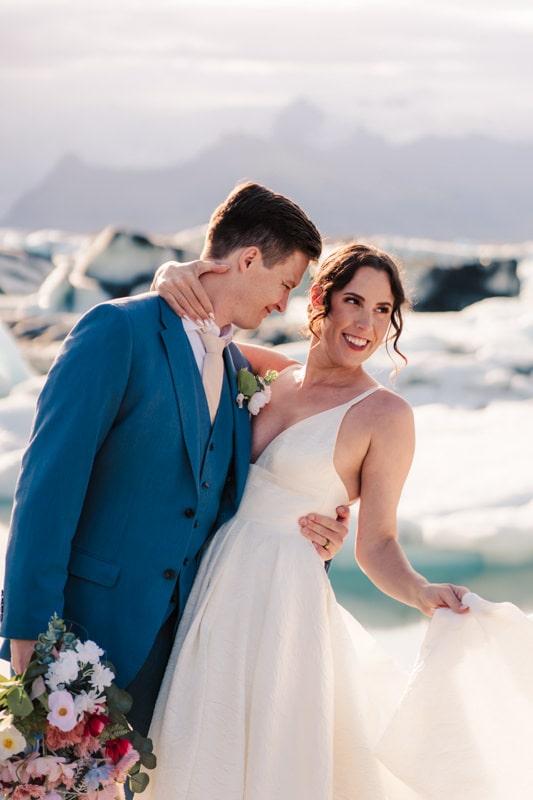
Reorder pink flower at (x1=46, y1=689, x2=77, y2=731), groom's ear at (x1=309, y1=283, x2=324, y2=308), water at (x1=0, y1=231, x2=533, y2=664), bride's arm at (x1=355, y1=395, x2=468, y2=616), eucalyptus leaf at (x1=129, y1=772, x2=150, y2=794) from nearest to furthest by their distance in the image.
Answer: pink flower at (x1=46, y1=689, x2=77, y2=731), eucalyptus leaf at (x1=129, y1=772, x2=150, y2=794), bride's arm at (x1=355, y1=395, x2=468, y2=616), groom's ear at (x1=309, y1=283, x2=324, y2=308), water at (x1=0, y1=231, x2=533, y2=664)

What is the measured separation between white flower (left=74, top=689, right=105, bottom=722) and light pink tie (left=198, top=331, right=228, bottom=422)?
0.68 metres

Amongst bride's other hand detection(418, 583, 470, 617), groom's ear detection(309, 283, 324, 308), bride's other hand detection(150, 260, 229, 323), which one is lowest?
bride's other hand detection(418, 583, 470, 617)

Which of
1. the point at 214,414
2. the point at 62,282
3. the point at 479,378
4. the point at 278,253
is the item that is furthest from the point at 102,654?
the point at 62,282

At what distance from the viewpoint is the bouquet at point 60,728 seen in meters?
1.98

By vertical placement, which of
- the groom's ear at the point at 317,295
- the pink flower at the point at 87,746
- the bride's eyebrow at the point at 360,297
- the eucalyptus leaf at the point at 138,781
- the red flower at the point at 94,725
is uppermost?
the groom's ear at the point at 317,295

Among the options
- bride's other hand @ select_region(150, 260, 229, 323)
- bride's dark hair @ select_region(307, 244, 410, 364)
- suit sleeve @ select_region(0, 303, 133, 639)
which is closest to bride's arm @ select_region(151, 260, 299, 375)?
bride's other hand @ select_region(150, 260, 229, 323)

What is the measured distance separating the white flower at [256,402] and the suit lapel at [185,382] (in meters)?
0.28

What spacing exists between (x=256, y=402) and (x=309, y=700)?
0.71 meters

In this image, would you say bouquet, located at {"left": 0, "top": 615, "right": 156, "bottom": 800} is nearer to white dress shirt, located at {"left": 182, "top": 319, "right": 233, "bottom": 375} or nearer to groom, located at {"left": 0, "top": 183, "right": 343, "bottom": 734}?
groom, located at {"left": 0, "top": 183, "right": 343, "bottom": 734}

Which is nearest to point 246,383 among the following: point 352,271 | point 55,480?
point 352,271

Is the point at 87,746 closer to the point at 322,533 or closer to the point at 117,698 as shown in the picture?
the point at 117,698

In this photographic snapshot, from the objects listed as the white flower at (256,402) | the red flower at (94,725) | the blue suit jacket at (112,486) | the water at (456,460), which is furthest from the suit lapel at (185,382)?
the water at (456,460)

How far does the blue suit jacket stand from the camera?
2102 millimetres

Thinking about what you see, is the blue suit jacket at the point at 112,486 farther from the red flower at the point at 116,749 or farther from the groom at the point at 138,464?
the red flower at the point at 116,749
